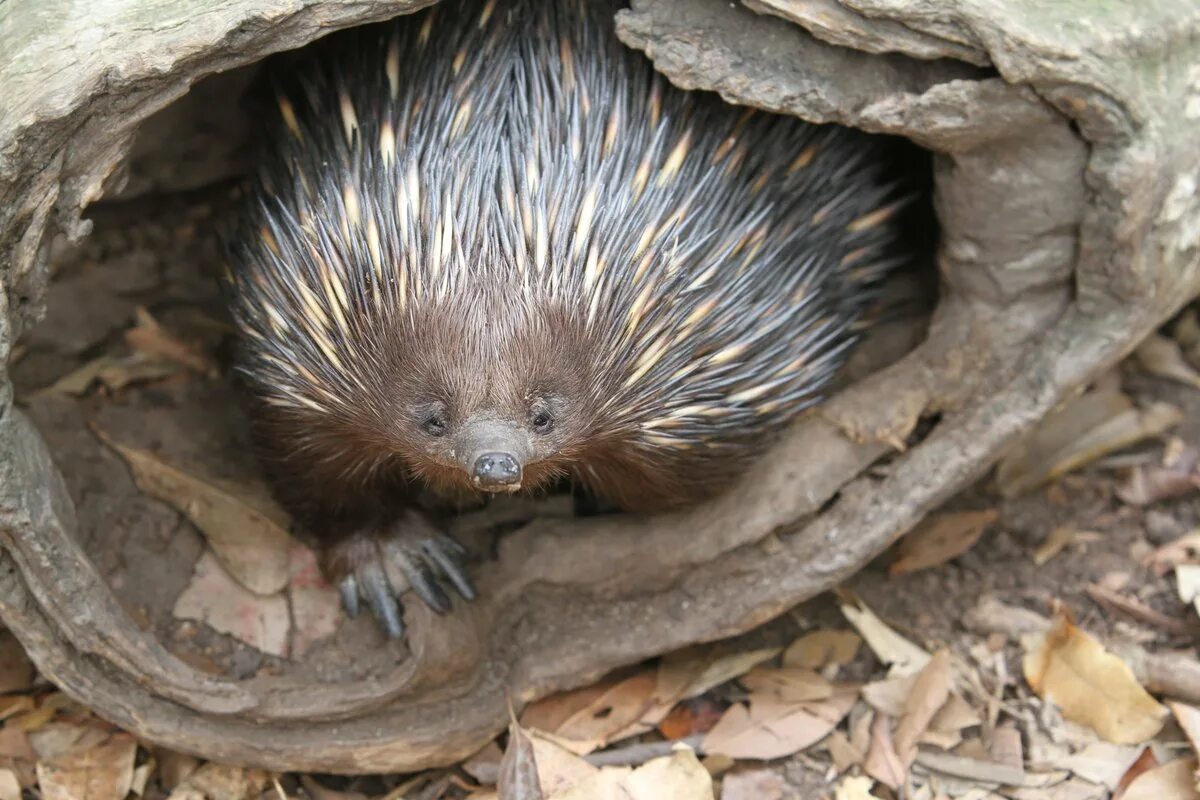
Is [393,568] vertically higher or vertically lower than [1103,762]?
higher

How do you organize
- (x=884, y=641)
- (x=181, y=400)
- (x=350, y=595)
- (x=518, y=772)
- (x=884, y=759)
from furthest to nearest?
(x=181, y=400) < (x=884, y=641) < (x=350, y=595) < (x=884, y=759) < (x=518, y=772)

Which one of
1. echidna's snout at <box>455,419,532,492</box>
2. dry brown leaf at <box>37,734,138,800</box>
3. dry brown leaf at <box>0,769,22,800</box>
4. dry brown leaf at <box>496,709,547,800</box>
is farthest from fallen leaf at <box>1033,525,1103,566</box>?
dry brown leaf at <box>0,769,22,800</box>

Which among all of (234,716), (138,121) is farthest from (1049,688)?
(138,121)

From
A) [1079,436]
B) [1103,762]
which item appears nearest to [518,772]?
[1103,762]

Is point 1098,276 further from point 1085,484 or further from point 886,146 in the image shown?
point 1085,484

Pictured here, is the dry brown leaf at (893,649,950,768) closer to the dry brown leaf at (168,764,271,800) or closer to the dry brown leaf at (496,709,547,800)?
the dry brown leaf at (496,709,547,800)

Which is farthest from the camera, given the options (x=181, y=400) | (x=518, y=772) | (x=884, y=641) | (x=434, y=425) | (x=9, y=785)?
(x=181, y=400)

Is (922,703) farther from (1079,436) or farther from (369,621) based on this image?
(369,621)
